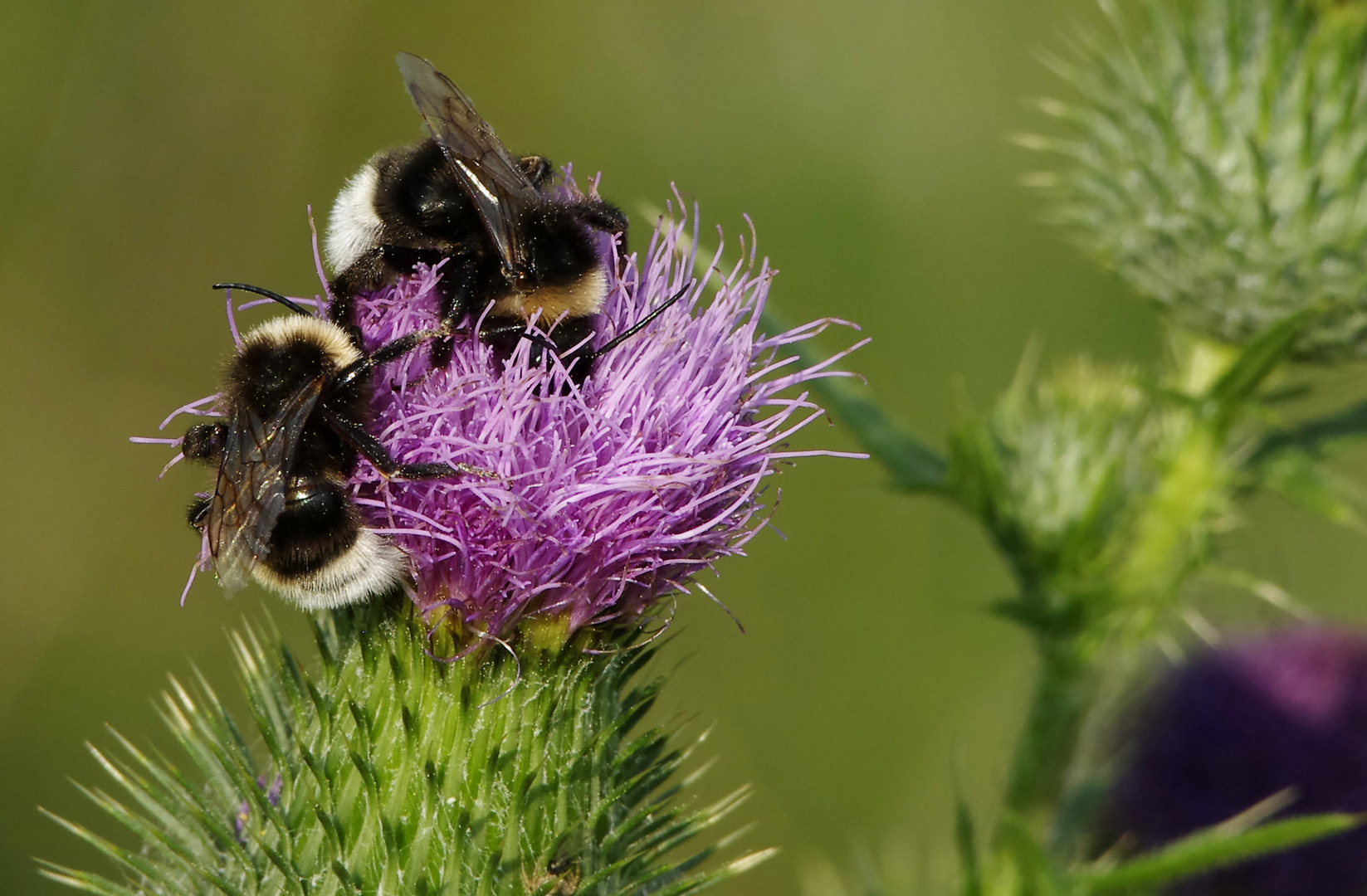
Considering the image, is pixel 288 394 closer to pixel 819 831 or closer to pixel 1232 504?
pixel 1232 504

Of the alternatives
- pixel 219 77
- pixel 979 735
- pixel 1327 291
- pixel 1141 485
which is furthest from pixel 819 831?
pixel 219 77

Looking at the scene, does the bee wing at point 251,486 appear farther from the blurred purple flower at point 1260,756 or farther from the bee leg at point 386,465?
the blurred purple flower at point 1260,756

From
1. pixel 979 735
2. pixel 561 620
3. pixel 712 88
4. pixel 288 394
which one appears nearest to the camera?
pixel 288 394

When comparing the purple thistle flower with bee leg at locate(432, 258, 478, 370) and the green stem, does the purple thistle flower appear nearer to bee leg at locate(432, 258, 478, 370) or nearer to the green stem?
bee leg at locate(432, 258, 478, 370)

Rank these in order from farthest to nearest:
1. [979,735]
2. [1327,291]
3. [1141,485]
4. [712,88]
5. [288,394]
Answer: [712,88], [979,735], [1141,485], [1327,291], [288,394]

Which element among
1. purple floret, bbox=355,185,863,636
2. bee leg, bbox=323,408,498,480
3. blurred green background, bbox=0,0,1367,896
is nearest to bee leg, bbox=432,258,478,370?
purple floret, bbox=355,185,863,636

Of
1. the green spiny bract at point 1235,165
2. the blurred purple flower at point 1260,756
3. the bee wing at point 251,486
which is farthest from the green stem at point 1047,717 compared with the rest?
the bee wing at point 251,486

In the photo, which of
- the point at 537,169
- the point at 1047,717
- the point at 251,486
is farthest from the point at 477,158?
the point at 1047,717
